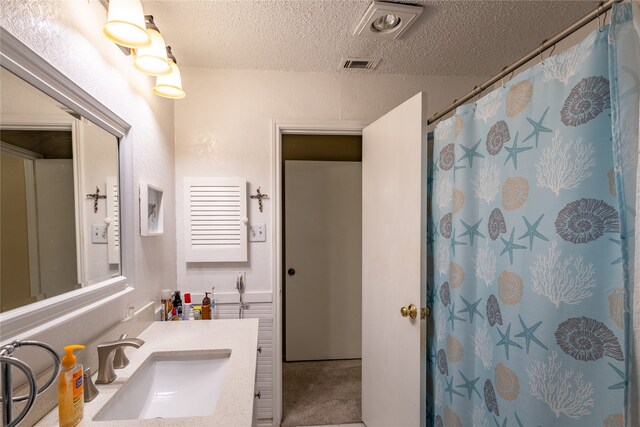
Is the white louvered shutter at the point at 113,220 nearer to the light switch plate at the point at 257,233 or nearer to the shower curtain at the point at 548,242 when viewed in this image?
the light switch plate at the point at 257,233

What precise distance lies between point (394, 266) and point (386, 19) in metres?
1.21

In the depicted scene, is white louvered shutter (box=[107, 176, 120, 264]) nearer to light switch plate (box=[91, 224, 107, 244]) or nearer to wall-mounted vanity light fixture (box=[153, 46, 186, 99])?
light switch plate (box=[91, 224, 107, 244])

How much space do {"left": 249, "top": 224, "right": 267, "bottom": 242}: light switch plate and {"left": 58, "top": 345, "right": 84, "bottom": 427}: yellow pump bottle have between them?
1221 mm

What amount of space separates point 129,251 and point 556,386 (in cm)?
157

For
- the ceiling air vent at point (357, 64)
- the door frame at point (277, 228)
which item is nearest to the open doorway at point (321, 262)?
the door frame at point (277, 228)

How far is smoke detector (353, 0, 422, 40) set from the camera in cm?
132

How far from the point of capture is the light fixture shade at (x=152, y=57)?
1.12 m

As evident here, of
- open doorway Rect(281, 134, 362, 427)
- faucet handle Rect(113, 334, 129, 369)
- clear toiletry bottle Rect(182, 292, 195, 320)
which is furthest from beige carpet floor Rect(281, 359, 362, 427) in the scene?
faucet handle Rect(113, 334, 129, 369)

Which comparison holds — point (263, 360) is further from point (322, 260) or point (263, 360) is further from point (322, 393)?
point (322, 260)

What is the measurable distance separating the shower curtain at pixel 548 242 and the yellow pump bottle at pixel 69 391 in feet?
4.08

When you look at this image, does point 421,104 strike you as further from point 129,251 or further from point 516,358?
point 129,251

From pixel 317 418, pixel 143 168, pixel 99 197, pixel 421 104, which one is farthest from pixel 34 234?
pixel 317 418

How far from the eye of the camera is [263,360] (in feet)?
6.30

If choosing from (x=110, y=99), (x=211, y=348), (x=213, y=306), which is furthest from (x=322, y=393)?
(x=110, y=99)
